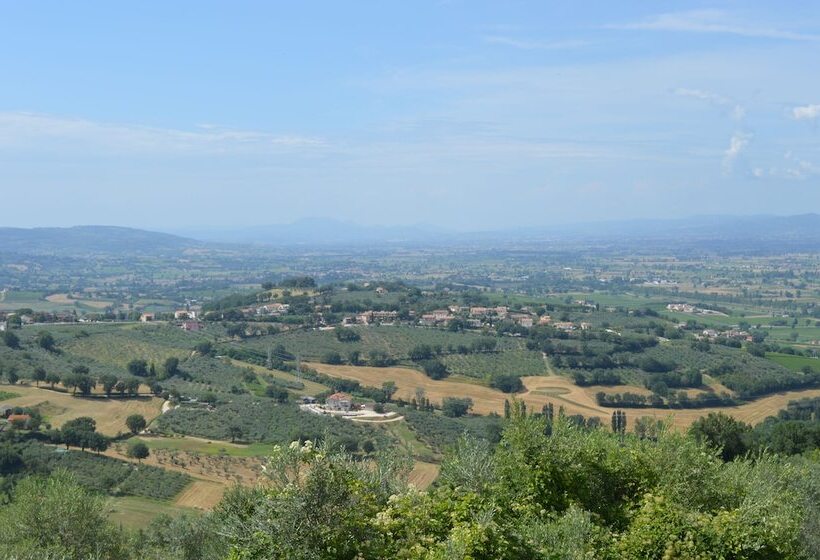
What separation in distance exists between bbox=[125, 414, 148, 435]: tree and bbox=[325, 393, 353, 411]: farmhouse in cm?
1187

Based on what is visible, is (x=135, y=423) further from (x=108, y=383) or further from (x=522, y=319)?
(x=522, y=319)

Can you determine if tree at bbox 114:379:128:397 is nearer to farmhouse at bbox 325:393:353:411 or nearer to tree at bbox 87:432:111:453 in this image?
tree at bbox 87:432:111:453

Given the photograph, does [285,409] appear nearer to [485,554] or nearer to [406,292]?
[485,554]

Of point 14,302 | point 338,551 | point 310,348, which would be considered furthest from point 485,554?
point 14,302

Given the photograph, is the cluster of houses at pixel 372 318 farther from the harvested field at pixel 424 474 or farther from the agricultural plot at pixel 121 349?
the harvested field at pixel 424 474

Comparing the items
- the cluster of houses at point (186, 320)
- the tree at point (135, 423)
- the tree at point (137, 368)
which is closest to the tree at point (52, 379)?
the tree at point (137, 368)

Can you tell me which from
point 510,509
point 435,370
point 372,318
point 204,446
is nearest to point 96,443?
point 204,446

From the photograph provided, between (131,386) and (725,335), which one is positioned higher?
(131,386)

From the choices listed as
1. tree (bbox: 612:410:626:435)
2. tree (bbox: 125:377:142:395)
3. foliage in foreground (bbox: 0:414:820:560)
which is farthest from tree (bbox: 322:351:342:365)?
foliage in foreground (bbox: 0:414:820:560)

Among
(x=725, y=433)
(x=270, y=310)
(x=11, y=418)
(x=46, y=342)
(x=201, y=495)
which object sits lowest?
(x=201, y=495)

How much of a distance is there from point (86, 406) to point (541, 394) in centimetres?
3157

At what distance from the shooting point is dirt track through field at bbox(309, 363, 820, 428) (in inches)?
1993

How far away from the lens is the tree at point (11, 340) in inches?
2410

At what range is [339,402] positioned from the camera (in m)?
50.2
